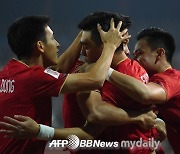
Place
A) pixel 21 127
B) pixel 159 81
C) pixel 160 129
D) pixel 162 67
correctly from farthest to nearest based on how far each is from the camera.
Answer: pixel 162 67
pixel 160 129
pixel 159 81
pixel 21 127

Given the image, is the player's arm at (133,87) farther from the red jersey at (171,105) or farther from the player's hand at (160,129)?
the player's hand at (160,129)

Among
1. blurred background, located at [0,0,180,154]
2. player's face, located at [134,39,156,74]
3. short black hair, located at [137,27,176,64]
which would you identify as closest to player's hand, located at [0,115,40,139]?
player's face, located at [134,39,156,74]

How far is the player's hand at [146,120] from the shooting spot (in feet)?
6.82

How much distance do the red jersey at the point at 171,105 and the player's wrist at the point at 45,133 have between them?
0.63m

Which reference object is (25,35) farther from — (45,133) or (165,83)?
(165,83)

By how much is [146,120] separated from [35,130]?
22.2 inches

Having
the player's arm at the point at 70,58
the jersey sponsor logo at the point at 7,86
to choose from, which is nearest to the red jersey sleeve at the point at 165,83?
the player's arm at the point at 70,58

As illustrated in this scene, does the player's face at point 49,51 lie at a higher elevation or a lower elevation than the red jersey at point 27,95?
A: higher

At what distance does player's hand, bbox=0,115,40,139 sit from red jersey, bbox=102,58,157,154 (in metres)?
0.39

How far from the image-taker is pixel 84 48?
7.33ft

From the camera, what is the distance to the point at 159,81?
87.3 inches

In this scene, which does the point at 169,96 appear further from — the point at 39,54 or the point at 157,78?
the point at 39,54

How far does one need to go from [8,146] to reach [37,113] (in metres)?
0.22

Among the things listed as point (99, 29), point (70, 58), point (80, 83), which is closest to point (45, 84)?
point (80, 83)
